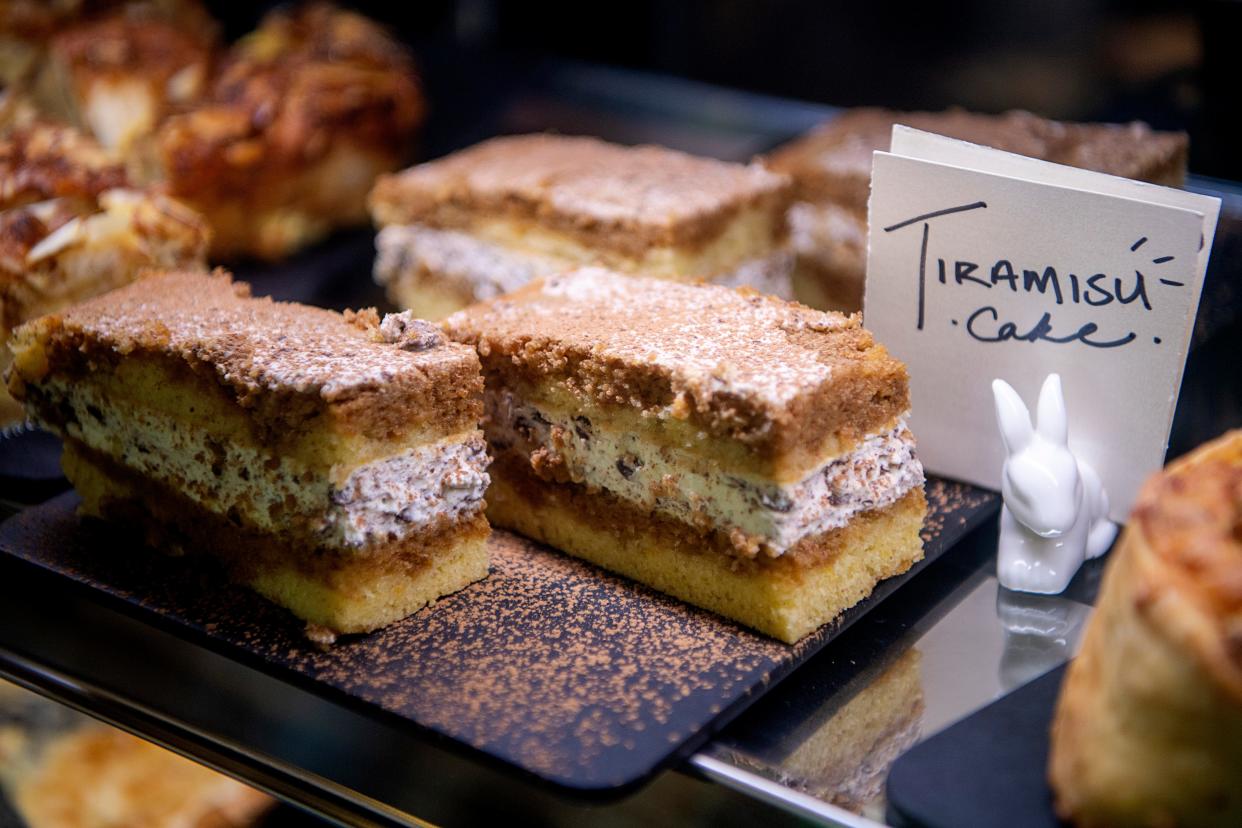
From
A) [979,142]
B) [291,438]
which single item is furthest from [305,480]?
[979,142]

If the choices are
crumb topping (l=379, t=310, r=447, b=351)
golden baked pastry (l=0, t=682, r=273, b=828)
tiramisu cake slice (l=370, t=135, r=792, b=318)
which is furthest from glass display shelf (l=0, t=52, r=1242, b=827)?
tiramisu cake slice (l=370, t=135, r=792, b=318)

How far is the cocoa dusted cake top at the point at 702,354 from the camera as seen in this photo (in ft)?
6.54

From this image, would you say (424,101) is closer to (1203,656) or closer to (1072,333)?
(1072,333)

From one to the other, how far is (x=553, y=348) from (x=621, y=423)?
180 millimetres

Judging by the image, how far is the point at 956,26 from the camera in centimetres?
332

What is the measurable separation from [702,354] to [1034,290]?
24.4 inches

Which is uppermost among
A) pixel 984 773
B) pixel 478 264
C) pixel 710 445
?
pixel 710 445

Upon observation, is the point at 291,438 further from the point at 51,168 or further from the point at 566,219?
the point at 51,168

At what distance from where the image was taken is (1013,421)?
2129 mm

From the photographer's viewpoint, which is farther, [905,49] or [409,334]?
[905,49]

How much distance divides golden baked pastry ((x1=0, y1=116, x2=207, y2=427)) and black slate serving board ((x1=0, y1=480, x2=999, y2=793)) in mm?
571

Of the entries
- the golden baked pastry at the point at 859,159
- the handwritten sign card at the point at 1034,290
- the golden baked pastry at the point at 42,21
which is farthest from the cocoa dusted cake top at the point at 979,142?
the golden baked pastry at the point at 42,21

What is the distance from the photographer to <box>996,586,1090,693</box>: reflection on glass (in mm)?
1991

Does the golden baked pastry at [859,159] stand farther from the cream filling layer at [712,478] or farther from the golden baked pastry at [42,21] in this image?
the golden baked pastry at [42,21]
